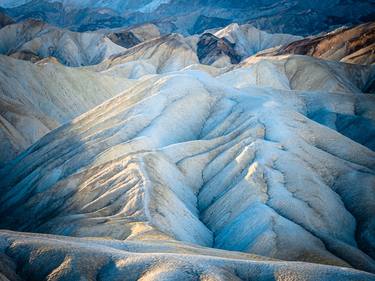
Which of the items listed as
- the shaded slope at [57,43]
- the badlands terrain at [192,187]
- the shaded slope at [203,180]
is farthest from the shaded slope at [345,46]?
the shaded slope at [57,43]

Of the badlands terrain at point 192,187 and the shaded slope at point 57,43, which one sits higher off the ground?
the badlands terrain at point 192,187

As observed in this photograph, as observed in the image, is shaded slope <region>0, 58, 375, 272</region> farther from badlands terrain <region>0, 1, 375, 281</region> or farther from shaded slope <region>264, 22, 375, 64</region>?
shaded slope <region>264, 22, 375, 64</region>

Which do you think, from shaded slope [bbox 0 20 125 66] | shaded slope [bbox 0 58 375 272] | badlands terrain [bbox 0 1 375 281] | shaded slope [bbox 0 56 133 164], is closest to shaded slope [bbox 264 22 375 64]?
badlands terrain [bbox 0 1 375 281]

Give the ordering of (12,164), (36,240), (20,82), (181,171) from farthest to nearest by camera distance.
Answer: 1. (20,82)
2. (12,164)
3. (181,171)
4. (36,240)

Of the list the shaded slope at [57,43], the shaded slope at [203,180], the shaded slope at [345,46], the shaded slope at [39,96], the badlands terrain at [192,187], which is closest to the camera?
the badlands terrain at [192,187]

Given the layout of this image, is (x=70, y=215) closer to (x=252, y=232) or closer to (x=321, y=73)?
(x=252, y=232)

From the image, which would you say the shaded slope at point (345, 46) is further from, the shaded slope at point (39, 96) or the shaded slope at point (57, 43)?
the shaded slope at point (57, 43)

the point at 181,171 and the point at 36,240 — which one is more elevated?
the point at 36,240

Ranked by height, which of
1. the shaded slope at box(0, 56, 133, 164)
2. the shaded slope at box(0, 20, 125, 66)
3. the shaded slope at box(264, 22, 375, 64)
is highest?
the shaded slope at box(0, 56, 133, 164)

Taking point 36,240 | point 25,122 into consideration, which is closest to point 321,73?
point 25,122

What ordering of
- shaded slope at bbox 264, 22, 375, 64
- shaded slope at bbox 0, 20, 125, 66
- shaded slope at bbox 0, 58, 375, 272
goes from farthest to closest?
shaded slope at bbox 0, 20, 125, 66 < shaded slope at bbox 264, 22, 375, 64 < shaded slope at bbox 0, 58, 375, 272

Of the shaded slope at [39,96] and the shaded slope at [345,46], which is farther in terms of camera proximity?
the shaded slope at [345,46]
